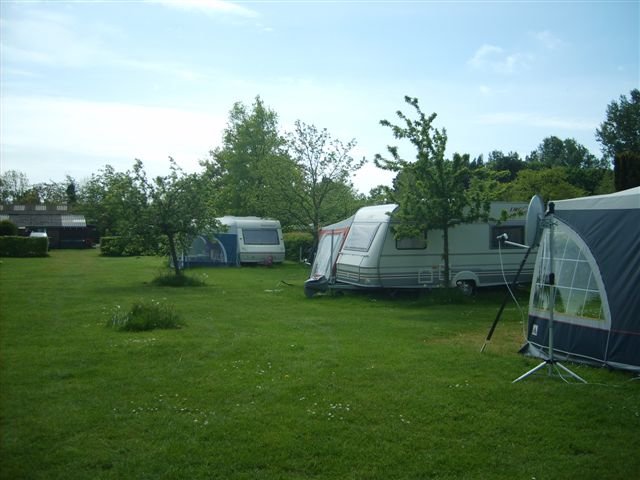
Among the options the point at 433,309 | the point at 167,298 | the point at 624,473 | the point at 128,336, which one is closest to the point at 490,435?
the point at 624,473

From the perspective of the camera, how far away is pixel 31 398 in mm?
6039

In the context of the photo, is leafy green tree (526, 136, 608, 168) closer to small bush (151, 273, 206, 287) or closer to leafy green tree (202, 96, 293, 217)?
leafy green tree (202, 96, 293, 217)

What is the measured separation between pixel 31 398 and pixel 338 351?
4.06 meters

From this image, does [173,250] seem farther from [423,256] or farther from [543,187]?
[543,187]

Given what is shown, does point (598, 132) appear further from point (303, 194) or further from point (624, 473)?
point (624, 473)

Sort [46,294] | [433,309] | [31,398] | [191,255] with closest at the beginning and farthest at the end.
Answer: [31,398]
[433,309]
[46,294]
[191,255]

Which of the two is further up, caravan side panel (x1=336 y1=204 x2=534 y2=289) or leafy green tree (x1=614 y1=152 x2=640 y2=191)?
leafy green tree (x1=614 y1=152 x2=640 y2=191)

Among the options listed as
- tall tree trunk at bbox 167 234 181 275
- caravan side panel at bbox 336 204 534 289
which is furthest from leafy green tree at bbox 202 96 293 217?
caravan side panel at bbox 336 204 534 289

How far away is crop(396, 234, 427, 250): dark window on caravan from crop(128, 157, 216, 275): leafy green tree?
7.08 metres

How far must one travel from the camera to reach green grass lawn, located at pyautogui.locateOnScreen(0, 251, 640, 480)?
460 centimetres

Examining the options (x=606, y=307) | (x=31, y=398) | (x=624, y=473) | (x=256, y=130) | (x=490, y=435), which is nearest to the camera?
(x=624, y=473)

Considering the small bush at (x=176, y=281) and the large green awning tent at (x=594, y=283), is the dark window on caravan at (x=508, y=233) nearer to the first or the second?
the large green awning tent at (x=594, y=283)

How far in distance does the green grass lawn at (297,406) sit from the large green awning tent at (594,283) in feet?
1.43

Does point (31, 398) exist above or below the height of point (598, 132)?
below
